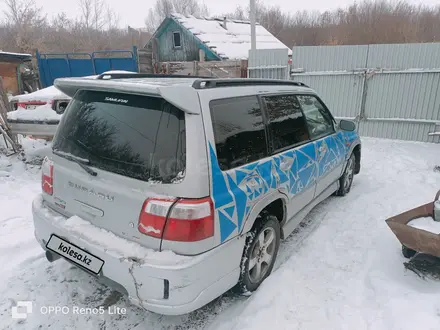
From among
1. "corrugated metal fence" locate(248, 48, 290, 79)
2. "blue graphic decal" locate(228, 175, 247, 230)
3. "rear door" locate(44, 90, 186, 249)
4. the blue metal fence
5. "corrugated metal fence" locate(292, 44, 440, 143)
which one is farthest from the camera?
the blue metal fence

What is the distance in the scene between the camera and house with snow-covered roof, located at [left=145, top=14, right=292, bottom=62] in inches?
768

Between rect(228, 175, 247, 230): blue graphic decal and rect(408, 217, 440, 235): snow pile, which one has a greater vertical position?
rect(228, 175, 247, 230): blue graphic decal

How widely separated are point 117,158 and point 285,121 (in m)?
1.69

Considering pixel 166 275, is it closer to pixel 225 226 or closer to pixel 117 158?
pixel 225 226

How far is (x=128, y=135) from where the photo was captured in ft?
7.12

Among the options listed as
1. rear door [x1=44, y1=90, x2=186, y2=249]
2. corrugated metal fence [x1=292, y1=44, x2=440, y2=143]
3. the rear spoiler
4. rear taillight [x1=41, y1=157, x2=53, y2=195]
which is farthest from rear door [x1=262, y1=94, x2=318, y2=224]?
corrugated metal fence [x1=292, y1=44, x2=440, y2=143]

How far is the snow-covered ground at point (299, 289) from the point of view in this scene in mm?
2404

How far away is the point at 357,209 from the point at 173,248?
328 cm

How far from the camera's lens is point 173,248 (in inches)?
78.5

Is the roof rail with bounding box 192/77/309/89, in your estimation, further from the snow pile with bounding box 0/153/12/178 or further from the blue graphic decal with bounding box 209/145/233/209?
the snow pile with bounding box 0/153/12/178

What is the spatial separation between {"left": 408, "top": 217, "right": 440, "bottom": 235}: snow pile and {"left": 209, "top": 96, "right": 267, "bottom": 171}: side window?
172 cm

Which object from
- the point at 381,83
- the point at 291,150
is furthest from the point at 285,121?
the point at 381,83

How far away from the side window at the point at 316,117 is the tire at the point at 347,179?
91 cm

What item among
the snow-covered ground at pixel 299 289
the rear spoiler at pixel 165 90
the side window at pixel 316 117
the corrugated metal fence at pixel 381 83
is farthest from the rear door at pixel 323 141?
the corrugated metal fence at pixel 381 83
